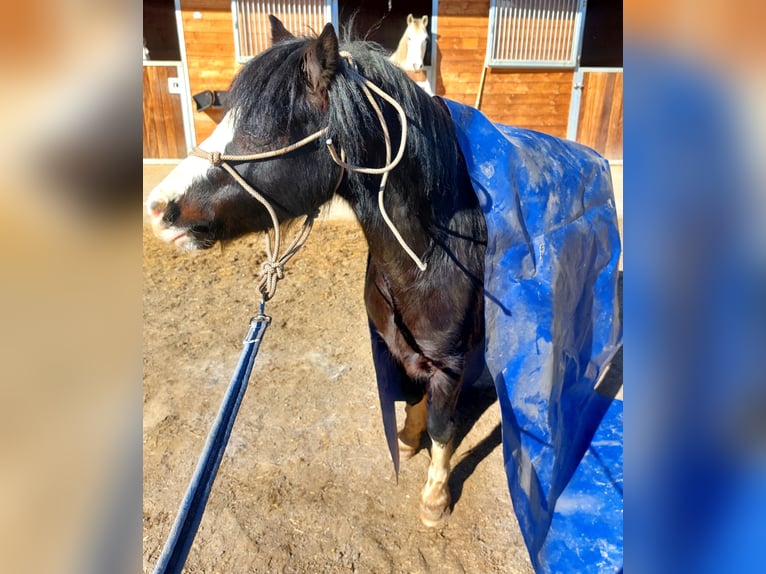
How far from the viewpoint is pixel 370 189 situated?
182 cm

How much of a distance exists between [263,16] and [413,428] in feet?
22.8

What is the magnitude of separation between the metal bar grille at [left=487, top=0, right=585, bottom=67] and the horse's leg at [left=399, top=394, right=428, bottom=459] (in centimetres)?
674

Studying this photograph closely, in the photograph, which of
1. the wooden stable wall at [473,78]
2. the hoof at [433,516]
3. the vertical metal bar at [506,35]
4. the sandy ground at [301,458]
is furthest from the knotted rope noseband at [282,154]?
the vertical metal bar at [506,35]

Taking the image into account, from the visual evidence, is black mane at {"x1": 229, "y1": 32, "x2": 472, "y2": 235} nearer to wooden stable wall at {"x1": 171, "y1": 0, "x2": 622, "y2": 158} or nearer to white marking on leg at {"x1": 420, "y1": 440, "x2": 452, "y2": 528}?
white marking on leg at {"x1": 420, "y1": 440, "x2": 452, "y2": 528}

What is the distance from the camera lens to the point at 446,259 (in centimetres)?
204

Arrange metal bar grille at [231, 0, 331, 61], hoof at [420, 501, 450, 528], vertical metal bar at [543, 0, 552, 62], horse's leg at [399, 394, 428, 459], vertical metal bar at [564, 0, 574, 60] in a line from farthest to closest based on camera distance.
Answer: vertical metal bar at [564, 0, 574, 60]
vertical metal bar at [543, 0, 552, 62]
metal bar grille at [231, 0, 331, 61]
horse's leg at [399, 394, 428, 459]
hoof at [420, 501, 450, 528]

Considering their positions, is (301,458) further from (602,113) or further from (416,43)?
(602,113)

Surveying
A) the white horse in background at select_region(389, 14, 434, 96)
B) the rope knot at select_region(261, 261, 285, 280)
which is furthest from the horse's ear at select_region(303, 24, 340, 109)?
the white horse in background at select_region(389, 14, 434, 96)

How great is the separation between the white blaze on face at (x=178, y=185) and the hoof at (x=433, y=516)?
169 centimetres

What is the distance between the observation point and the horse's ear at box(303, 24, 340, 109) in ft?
5.06

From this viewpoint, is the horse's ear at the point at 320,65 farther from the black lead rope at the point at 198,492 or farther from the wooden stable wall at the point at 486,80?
the wooden stable wall at the point at 486,80
